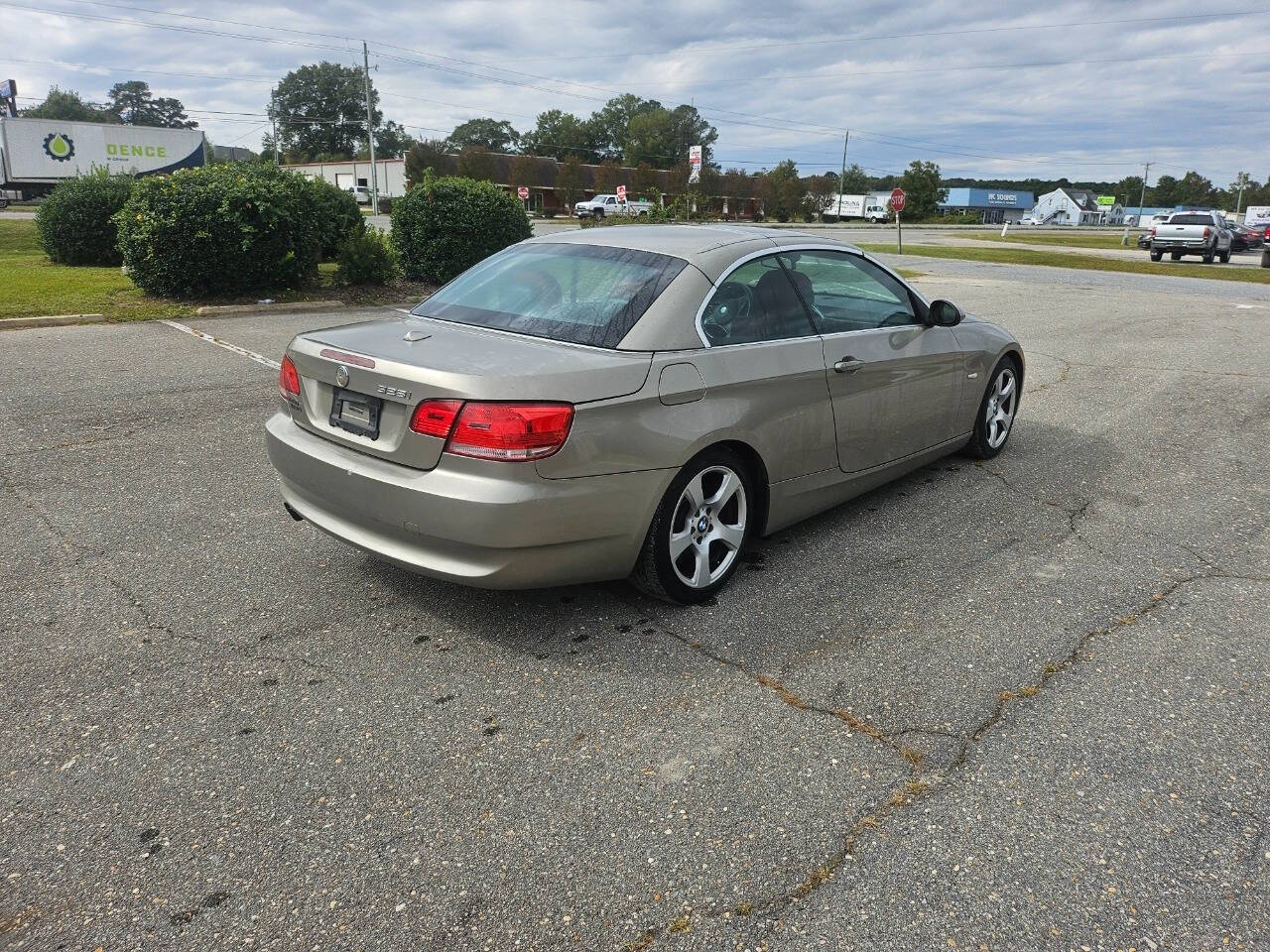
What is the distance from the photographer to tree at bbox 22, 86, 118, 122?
14175cm

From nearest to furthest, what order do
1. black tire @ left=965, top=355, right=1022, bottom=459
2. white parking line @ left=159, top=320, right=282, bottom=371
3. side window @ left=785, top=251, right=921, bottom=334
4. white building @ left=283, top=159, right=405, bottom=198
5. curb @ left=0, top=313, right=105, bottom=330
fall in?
side window @ left=785, top=251, right=921, bottom=334, black tire @ left=965, top=355, right=1022, bottom=459, white parking line @ left=159, top=320, right=282, bottom=371, curb @ left=0, top=313, right=105, bottom=330, white building @ left=283, top=159, right=405, bottom=198

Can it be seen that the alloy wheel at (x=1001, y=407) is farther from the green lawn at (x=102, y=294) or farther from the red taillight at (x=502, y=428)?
the green lawn at (x=102, y=294)

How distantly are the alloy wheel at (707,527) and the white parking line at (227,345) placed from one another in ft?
18.5

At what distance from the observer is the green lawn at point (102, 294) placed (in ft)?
36.8

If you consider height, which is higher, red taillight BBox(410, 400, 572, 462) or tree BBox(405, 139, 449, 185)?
tree BBox(405, 139, 449, 185)

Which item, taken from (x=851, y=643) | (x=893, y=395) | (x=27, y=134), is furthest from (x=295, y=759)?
(x=27, y=134)

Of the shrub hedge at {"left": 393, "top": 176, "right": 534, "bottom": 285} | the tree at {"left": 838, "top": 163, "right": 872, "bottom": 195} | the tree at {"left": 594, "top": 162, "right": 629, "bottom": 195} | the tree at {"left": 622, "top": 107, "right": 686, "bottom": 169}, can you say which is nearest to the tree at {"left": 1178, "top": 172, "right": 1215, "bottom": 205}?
the tree at {"left": 838, "top": 163, "right": 872, "bottom": 195}

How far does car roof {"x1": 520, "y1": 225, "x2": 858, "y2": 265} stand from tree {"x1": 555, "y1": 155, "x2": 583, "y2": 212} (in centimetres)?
7175

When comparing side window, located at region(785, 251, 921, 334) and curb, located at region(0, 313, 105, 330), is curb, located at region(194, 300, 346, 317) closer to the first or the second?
curb, located at region(0, 313, 105, 330)

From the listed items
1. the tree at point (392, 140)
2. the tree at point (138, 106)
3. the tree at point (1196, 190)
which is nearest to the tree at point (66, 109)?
the tree at point (138, 106)

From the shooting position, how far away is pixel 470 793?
2.67 metres

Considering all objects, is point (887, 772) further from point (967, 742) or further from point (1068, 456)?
point (1068, 456)

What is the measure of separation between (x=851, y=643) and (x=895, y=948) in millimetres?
1537

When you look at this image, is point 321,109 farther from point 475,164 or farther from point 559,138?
point 475,164
